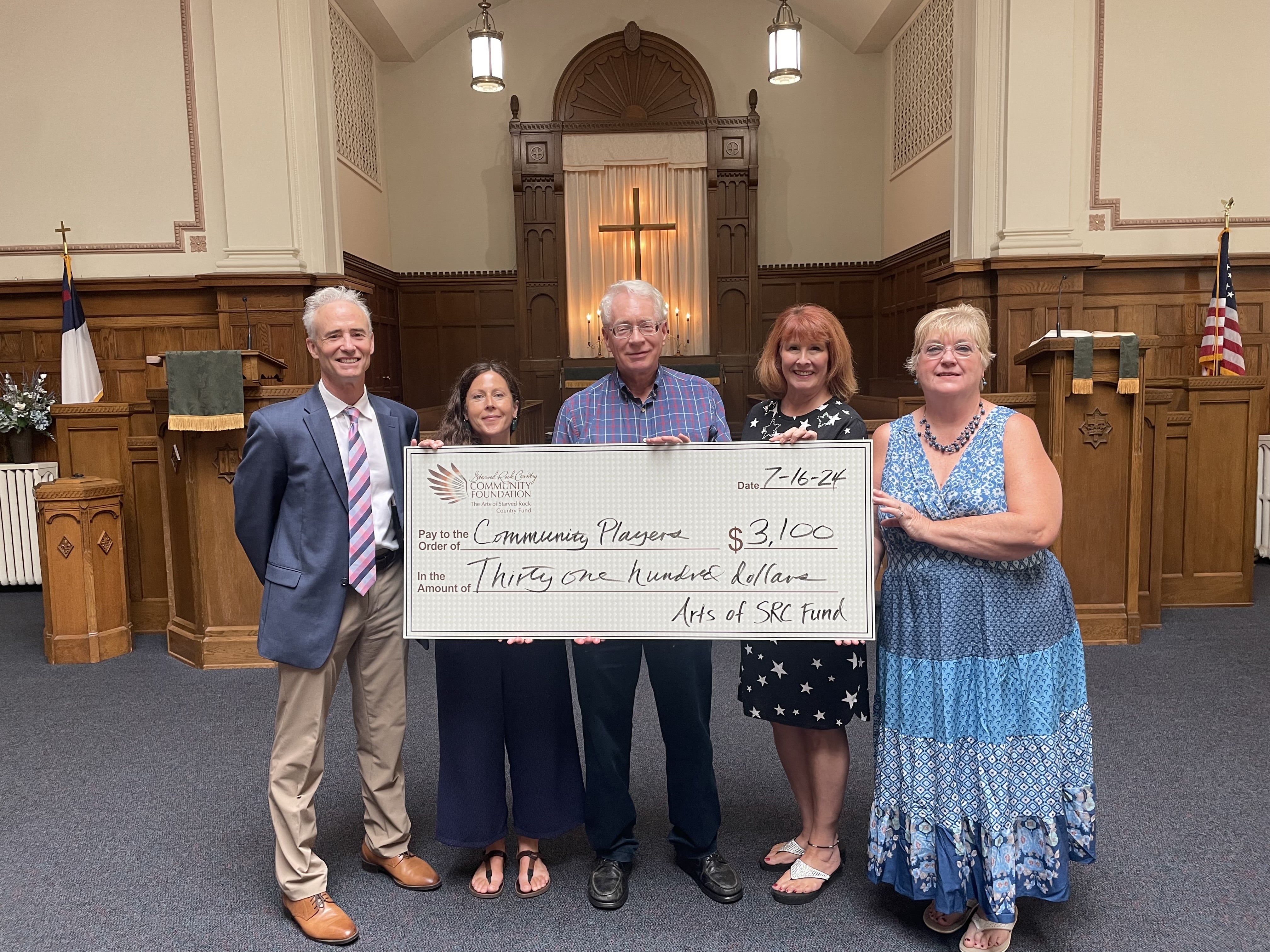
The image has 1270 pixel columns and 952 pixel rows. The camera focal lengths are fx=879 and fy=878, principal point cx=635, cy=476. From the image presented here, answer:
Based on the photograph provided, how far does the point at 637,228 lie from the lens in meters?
9.36

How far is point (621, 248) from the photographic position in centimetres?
956

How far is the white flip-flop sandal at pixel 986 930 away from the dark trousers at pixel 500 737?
3.35ft

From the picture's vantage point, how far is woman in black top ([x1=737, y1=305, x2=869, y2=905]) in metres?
2.12

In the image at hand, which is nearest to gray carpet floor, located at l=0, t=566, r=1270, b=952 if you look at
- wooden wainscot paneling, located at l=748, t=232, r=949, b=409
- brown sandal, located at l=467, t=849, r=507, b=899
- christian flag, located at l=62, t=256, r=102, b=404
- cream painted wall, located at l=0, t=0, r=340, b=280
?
brown sandal, located at l=467, t=849, r=507, b=899

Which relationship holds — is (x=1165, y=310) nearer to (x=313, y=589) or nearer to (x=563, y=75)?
(x=563, y=75)

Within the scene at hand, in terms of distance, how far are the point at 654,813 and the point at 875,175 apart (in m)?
8.18

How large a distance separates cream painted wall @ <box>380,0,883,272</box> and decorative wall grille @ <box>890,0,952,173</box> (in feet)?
1.62

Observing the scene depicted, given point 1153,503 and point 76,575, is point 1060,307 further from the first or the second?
point 76,575

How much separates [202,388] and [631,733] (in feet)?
9.13

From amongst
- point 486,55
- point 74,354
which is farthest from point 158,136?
point 486,55

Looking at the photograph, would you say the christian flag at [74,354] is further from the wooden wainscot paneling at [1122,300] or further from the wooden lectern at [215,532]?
the wooden wainscot paneling at [1122,300]

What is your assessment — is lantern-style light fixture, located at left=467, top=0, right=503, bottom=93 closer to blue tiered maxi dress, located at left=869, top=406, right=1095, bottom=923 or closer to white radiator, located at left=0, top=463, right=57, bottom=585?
white radiator, located at left=0, top=463, right=57, bottom=585

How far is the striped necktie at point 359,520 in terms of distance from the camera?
2.14 m

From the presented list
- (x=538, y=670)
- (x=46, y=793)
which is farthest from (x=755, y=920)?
(x=46, y=793)
